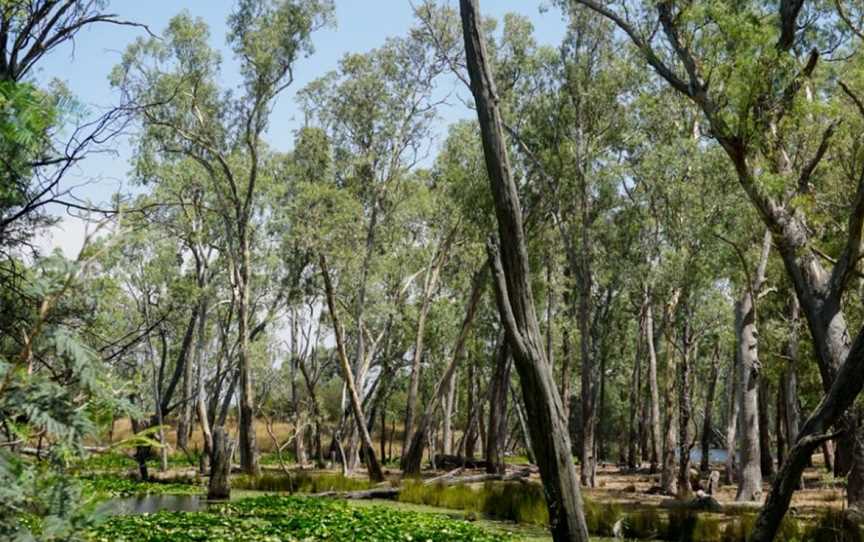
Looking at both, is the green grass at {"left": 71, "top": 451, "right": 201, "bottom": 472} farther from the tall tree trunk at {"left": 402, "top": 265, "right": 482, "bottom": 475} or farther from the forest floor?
the tall tree trunk at {"left": 402, "top": 265, "right": 482, "bottom": 475}

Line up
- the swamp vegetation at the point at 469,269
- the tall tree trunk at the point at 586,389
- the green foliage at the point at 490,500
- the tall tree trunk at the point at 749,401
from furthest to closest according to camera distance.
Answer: the tall tree trunk at the point at 586,389 < the tall tree trunk at the point at 749,401 < the green foliage at the point at 490,500 < the swamp vegetation at the point at 469,269

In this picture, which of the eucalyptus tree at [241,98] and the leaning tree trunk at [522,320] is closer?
the leaning tree trunk at [522,320]

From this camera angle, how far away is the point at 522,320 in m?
7.54

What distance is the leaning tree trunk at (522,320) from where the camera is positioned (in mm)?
7199

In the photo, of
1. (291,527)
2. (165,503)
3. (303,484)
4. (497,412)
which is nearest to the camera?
(291,527)

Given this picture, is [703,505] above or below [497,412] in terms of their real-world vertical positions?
below

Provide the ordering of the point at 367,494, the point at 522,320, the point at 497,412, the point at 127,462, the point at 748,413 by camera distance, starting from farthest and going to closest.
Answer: the point at 127,462, the point at 497,412, the point at 367,494, the point at 748,413, the point at 522,320

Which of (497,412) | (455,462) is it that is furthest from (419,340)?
(455,462)

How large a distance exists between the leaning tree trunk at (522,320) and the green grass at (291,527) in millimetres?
2991

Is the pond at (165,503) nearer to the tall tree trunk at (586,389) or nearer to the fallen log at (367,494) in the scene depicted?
the fallen log at (367,494)

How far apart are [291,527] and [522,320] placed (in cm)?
488

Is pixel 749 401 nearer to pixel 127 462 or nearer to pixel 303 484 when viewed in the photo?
pixel 303 484

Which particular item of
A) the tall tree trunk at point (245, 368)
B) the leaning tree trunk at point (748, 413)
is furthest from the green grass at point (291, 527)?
the tall tree trunk at point (245, 368)

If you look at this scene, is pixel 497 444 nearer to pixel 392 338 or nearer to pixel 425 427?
pixel 425 427
